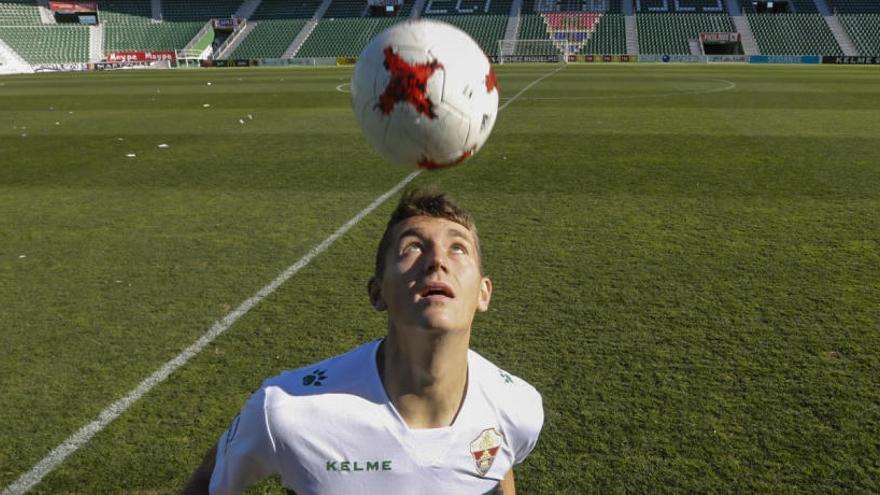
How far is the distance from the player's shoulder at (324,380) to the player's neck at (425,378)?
5 cm

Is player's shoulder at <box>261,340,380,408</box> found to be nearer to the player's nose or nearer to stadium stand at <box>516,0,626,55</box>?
the player's nose

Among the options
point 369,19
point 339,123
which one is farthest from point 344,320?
point 369,19

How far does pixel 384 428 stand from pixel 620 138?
36.2 ft

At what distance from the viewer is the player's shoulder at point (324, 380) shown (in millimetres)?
1698

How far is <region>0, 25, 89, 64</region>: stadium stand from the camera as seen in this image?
4628 cm

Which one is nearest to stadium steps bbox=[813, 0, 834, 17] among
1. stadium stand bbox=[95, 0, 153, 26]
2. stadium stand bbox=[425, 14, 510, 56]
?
stadium stand bbox=[425, 14, 510, 56]

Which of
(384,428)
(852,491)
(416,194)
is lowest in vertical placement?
(852,491)

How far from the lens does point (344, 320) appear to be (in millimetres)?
4566

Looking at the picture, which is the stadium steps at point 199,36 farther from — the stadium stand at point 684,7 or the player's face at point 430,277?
the player's face at point 430,277

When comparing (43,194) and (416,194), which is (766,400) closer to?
(416,194)

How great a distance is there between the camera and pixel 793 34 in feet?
145

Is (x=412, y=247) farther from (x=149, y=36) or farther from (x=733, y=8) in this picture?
(x=149, y=36)

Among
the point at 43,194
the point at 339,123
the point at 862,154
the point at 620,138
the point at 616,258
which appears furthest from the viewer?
the point at 339,123

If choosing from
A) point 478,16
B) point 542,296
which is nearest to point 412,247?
point 542,296
